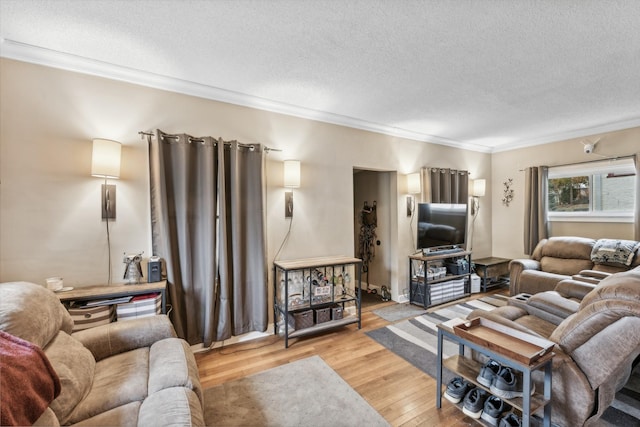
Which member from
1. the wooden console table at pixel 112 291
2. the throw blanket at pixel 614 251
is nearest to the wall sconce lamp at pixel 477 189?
the throw blanket at pixel 614 251

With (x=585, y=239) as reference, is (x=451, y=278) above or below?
below

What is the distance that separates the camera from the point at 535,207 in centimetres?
452

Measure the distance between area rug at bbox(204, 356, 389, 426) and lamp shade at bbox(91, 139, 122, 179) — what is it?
76.1 inches

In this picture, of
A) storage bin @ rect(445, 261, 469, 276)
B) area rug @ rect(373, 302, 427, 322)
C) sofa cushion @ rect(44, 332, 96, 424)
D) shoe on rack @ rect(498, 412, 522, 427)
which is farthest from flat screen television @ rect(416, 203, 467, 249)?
sofa cushion @ rect(44, 332, 96, 424)

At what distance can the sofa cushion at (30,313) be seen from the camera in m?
1.31

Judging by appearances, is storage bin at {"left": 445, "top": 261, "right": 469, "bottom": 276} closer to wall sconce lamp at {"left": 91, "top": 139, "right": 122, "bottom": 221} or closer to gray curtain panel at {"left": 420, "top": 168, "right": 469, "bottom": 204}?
gray curtain panel at {"left": 420, "top": 168, "right": 469, "bottom": 204}

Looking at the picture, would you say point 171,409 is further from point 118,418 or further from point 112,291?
point 112,291

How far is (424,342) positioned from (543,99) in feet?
9.80

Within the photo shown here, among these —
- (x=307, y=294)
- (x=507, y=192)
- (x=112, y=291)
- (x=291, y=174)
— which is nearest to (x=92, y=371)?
(x=112, y=291)

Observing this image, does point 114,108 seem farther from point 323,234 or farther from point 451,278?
point 451,278

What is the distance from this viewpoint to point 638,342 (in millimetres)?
1391

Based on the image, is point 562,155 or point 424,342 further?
point 562,155

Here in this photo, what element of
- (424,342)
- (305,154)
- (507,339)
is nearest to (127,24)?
(305,154)

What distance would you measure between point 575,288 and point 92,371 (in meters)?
4.29
